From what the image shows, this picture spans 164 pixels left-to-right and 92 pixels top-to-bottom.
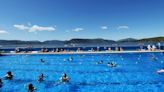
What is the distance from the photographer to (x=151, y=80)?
23734mm

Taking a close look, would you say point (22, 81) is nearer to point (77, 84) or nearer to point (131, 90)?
point (77, 84)

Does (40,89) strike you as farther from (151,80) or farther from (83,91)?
(151,80)

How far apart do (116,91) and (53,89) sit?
5350 millimetres

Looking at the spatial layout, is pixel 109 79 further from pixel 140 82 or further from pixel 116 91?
pixel 116 91

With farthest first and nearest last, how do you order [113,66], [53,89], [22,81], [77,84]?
1. [113,66]
2. [22,81]
3. [77,84]
4. [53,89]

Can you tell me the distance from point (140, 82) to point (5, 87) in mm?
12340

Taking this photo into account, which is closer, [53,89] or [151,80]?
[53,89]

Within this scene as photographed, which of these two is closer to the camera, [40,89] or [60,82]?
[40,89]

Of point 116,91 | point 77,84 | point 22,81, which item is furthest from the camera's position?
point 22,81

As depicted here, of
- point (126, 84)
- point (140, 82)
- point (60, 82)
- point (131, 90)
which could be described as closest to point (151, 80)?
point (140, 82)

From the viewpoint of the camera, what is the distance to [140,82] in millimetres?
22766

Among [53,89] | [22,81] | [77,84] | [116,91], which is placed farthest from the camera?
[22,81]

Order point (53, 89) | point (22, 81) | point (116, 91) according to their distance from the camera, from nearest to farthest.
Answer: point (116, 91) → point (53, 89) → point (22, 81)

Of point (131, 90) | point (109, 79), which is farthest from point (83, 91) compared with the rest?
point (109, 79)
